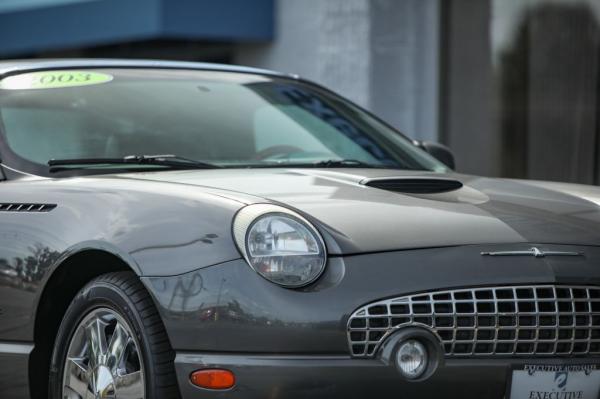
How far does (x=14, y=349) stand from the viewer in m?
4.17

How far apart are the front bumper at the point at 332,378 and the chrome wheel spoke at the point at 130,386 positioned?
20 cm

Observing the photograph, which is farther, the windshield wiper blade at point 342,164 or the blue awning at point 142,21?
the blue awning at point 142,21

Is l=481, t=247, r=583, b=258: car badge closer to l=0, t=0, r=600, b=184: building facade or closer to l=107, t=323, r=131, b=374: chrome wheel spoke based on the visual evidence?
l=107, t=323, r=131, b=374: chrome wheel spoke

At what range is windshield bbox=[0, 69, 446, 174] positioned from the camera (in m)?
4.77

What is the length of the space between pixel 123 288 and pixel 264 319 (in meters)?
0.50

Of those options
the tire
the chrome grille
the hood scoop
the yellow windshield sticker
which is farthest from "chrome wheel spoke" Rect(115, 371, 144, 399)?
the yellow windshield sticker

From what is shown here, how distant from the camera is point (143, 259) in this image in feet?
12.0

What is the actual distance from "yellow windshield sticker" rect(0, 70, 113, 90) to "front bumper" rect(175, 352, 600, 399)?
6.15ft

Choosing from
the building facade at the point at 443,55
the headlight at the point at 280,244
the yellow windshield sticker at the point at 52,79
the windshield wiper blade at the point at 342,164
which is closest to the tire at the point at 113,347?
the headlight at the point at 280,244

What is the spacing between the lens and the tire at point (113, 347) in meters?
3.56

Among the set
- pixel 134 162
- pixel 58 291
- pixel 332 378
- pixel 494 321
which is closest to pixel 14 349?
pixel 58 291

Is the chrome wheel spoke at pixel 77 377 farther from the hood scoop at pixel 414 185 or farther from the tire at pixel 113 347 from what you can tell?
the hood scoop at pixel 414 185

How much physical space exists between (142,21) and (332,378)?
1061 cm
